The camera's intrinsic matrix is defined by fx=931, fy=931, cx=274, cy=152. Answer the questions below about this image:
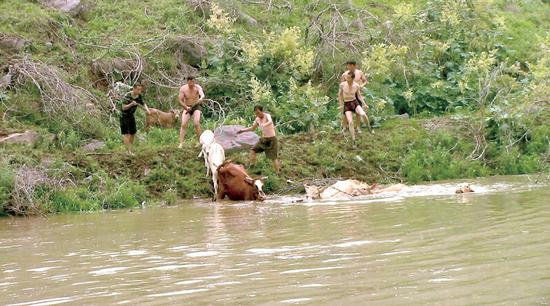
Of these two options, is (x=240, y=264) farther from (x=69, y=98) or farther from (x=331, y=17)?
(x=331, y=17)

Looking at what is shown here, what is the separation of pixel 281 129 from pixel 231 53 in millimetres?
2775

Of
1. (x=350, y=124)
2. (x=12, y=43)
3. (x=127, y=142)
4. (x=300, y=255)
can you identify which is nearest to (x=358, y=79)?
(x=350, y=124)

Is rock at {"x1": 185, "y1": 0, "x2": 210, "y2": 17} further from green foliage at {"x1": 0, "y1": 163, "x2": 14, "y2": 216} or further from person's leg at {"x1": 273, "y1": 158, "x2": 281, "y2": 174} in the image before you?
green foliage at {"x1": 0, "y1": 163, "x2": 14, "y2": 216}

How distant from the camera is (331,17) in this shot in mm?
23406

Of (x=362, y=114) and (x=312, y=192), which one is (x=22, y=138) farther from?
(x=362, y=114)

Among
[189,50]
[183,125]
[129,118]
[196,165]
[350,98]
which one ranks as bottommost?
[196,165]

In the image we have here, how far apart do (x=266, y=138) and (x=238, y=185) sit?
58.8 inches

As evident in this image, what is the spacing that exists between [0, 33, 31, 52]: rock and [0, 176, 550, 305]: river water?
23.9ft

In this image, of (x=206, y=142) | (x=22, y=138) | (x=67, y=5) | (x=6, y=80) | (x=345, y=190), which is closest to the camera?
(x=345, y=190)

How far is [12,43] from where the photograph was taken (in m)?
19.7

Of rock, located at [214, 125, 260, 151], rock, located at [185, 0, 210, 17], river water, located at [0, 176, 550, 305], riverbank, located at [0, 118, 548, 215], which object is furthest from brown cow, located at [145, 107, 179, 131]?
river water, located at [0, 176, 550, 305]

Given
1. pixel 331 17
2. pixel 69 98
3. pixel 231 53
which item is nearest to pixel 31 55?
pixel 69 98

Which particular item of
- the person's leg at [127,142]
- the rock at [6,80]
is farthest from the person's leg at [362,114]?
the rock at [6,80]

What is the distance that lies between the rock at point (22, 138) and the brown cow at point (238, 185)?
148 inches
